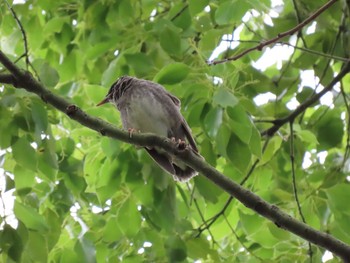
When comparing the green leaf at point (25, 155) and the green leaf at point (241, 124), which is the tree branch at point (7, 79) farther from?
the green leaf at point (241, 124)

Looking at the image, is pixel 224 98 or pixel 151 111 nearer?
pixel 224 98

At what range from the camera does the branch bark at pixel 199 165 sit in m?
2.29

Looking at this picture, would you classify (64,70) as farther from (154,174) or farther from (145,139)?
(145,139)

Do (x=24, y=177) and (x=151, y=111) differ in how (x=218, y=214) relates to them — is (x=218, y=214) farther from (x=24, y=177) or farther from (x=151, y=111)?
(x=24, y=177)

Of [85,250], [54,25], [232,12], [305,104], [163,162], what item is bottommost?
[85,250]

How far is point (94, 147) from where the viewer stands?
341 centimetres

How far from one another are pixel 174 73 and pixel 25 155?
2.34ft

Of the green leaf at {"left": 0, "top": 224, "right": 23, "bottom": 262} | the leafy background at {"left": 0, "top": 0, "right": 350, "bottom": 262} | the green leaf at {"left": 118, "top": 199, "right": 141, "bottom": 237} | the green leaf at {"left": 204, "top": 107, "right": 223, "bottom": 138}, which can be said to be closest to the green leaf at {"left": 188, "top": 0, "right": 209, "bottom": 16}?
the leafy background at {"left": 0, "top": 0, "right": 350, "bottom": 262}

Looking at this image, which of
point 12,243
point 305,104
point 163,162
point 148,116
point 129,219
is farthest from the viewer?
point 305,104

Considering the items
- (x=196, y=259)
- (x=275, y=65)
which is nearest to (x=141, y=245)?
(x=196, y=259)

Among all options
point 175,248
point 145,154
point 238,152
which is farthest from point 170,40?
point 175,248

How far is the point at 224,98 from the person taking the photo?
2.80 m

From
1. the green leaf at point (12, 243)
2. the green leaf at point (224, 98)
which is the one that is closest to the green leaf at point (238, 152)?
the green leaf at point (224, 98)

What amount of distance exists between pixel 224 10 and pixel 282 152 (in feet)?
3.60
